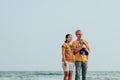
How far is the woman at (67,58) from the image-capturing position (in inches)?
457

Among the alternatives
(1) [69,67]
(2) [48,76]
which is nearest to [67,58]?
(1) [69,67]

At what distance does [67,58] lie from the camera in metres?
11.7

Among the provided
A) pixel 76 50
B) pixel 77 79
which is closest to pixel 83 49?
pixel 76 50

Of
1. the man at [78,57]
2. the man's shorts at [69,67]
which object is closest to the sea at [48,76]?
the man at [78,57]

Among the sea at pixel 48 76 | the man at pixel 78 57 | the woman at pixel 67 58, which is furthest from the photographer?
the sea at pixel 48 76

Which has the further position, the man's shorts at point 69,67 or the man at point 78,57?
the man at point 78,57

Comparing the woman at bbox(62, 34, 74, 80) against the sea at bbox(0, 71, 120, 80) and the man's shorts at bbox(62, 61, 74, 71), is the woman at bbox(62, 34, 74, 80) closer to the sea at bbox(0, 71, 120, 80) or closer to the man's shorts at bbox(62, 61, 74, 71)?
the man's shorts at bbox(62, 61, 74, 71)

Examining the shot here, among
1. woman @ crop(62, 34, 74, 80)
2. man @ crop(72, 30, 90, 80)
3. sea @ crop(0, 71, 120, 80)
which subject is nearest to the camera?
woman @ crop(62, 34, 74, 80)

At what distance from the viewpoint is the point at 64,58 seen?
11570 mm

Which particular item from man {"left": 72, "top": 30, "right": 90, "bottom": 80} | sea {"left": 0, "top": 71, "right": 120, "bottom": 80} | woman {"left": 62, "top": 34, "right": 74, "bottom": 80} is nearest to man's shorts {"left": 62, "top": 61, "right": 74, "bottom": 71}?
woman {"left": 62, "top": 34, "right": 74, "bottom": 80}

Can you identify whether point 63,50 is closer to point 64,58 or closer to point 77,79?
point 64,58

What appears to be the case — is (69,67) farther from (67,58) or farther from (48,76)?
(48,76)

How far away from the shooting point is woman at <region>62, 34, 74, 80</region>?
1161 cm

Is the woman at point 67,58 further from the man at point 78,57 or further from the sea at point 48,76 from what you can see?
the sea at point 48,76
